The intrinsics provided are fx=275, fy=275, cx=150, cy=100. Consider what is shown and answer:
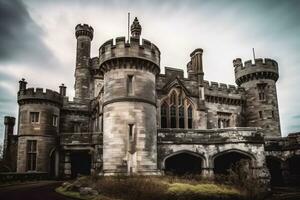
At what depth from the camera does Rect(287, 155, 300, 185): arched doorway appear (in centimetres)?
2388

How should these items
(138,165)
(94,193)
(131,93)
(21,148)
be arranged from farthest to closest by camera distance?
(21,148)
(131,93)
(138,165)
(94,193)

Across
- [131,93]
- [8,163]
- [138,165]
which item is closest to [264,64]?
[131,93]

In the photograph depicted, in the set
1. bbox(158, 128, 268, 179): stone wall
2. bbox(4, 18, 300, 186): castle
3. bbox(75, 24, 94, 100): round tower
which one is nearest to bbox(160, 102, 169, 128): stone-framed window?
bbox(4, 18, 300, 186): castle

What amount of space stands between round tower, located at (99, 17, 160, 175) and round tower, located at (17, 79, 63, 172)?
8339 millimetres

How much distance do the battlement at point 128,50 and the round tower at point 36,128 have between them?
869 cm

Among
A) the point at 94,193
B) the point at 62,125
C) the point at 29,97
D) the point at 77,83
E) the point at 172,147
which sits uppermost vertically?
the point at 77,83

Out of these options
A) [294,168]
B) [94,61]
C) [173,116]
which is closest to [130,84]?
[173,116]

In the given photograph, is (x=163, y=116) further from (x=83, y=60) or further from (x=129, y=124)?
(x=83, y=60)

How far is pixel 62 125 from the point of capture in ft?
88.7

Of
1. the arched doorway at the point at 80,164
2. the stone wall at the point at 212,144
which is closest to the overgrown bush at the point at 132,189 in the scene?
the stone wall at the point at 212,144

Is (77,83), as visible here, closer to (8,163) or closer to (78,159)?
(78,159)

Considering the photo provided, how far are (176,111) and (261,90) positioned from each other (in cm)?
1137

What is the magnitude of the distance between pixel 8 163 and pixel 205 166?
71.7 ft

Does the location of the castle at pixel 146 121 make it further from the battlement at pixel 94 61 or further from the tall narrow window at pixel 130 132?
A: the battlement at pixel 94 61
